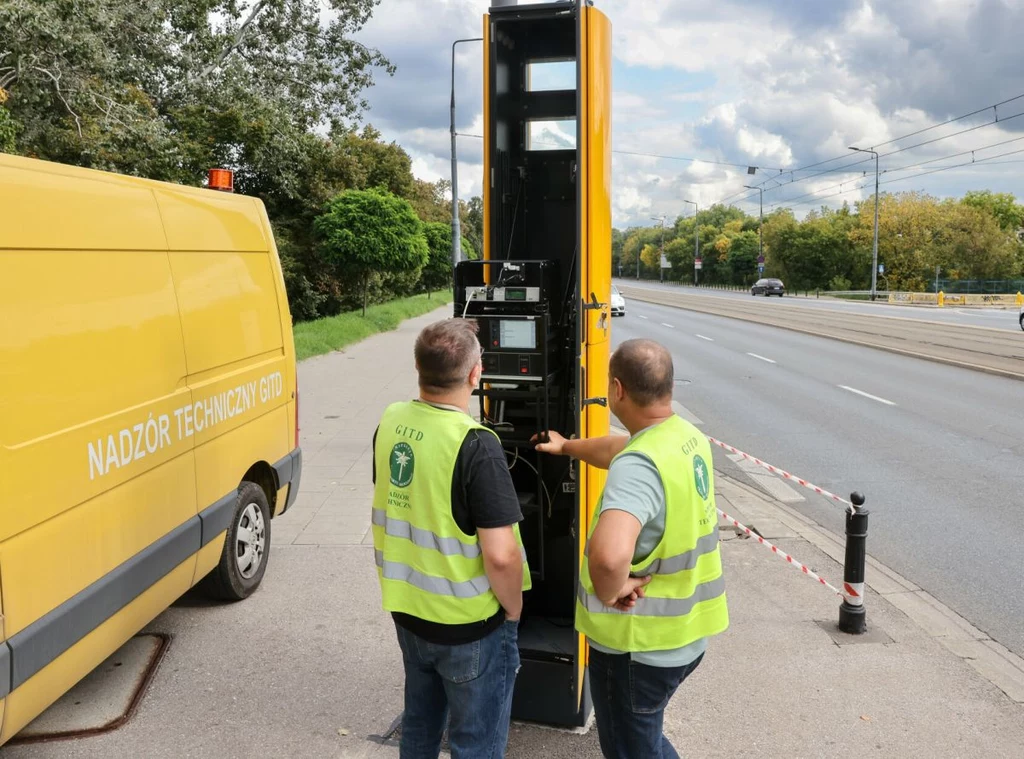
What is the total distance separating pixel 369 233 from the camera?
28.6 m

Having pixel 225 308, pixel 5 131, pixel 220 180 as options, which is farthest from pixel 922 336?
pixel 225 308

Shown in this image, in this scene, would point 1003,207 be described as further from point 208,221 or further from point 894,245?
point 208,221

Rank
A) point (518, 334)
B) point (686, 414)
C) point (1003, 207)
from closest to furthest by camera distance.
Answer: point (518, 334) → point (686, 414) → point (1003, 207)

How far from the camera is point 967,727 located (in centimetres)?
385

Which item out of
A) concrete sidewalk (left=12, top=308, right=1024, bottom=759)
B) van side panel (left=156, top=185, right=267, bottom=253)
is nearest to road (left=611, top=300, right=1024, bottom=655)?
concrete sidewalk (left=12, top=308, right=1024, bottom=759)

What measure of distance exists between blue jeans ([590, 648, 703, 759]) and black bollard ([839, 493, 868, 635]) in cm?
259

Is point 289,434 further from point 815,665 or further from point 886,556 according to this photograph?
point 886,556

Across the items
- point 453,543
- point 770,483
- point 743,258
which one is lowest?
point 770,483

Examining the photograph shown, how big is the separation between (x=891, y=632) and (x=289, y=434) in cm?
402

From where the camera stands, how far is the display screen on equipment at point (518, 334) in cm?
362

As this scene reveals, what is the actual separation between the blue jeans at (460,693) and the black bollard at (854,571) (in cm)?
279

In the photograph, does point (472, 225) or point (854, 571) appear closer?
point (854, 571)

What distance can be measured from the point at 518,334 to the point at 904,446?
8136 millimetres

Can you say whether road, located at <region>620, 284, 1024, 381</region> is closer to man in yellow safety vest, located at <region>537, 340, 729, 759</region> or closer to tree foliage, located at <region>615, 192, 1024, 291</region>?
man in yellow safety vest, located at <region>537, 340, 729, 759</region>
